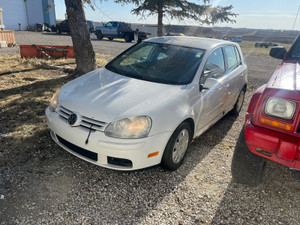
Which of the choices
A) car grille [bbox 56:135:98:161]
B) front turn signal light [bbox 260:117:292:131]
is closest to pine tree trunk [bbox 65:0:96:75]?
car grille [bbox 56:135:98:161]

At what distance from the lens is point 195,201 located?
102 inches

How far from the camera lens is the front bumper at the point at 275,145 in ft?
6.48

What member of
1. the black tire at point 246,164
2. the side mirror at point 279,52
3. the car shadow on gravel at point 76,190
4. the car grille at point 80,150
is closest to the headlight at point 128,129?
the car grille at point 80,150

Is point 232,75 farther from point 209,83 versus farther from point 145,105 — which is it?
point 145,105

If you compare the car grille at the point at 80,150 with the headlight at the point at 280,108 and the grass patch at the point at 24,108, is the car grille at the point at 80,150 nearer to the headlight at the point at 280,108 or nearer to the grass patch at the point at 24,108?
the grass patch at the point at 24,108

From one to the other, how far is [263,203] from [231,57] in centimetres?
278

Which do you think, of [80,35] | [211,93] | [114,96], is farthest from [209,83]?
[80,35]

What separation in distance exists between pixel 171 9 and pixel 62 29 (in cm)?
1852

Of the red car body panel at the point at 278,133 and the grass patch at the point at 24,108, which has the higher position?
the red car body panel at the point at 278,133

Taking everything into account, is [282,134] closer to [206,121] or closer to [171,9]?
[206,121]

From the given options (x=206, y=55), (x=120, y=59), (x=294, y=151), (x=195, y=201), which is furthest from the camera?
(x=120, y=59)

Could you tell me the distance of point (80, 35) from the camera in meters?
6.66

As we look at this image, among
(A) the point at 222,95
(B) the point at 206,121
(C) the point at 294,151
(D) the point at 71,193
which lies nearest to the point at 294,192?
(C) the point at 294,151

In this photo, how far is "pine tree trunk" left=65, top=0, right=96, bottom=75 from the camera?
251 inches
